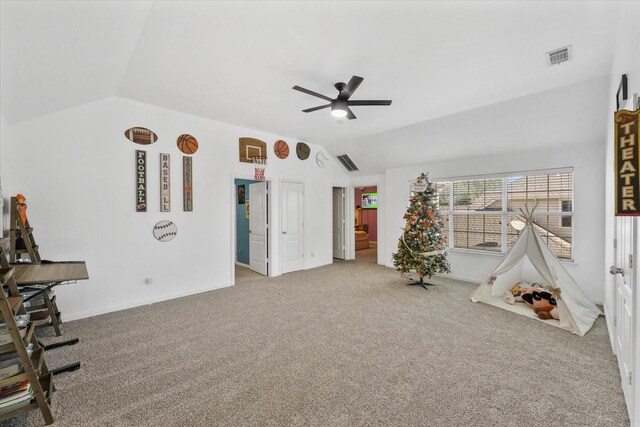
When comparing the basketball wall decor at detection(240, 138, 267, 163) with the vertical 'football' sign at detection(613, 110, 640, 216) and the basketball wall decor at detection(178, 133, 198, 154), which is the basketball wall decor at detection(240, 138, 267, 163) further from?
the vertical 'football' sign at detection(613, 110, 640, 216)

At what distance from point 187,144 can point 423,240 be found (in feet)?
14.5

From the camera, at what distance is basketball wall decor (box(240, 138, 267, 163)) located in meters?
5.29

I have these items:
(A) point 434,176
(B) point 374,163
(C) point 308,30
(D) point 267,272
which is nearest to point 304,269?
(D) point 267,272

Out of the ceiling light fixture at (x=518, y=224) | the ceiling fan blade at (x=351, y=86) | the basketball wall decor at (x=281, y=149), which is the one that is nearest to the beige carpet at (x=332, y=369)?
the ceiling light fixture at (x=518, y=224)

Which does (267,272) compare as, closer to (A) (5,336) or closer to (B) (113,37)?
(A) (5,336)

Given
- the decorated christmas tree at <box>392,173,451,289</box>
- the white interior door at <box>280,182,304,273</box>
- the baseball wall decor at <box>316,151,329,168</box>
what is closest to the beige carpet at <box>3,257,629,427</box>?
the decorated christmas tree at <box>392,173,451,289</box>

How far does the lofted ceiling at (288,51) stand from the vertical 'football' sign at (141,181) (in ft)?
2.75

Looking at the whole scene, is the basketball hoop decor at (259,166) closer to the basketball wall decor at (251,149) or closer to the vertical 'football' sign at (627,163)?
the basketball wall decor at (251,149)

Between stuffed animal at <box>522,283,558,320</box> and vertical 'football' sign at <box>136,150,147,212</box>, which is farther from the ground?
vertical 'football' sign at <box>136,150,147,212</box>

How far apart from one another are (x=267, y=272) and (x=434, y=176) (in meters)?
4.11

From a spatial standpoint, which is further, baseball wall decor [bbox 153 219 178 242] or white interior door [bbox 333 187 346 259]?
white interior door [bbox 333 187 346 259]

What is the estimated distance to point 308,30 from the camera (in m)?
2.40

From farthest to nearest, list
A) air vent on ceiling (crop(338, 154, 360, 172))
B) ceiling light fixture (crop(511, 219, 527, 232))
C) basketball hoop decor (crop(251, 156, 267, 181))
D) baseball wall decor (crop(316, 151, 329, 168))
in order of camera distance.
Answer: air vent on ceiling (crop(338, 154, 360, 172)) < baseball wall decor (crop(316, 151, 329, 168)) < basketball hoop decor (crop(251, 156, 267, 181)) < ceiling light fixture (crop(511, 219, 527, 232))

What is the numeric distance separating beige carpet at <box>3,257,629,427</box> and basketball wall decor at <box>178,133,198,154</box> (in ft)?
8.17
